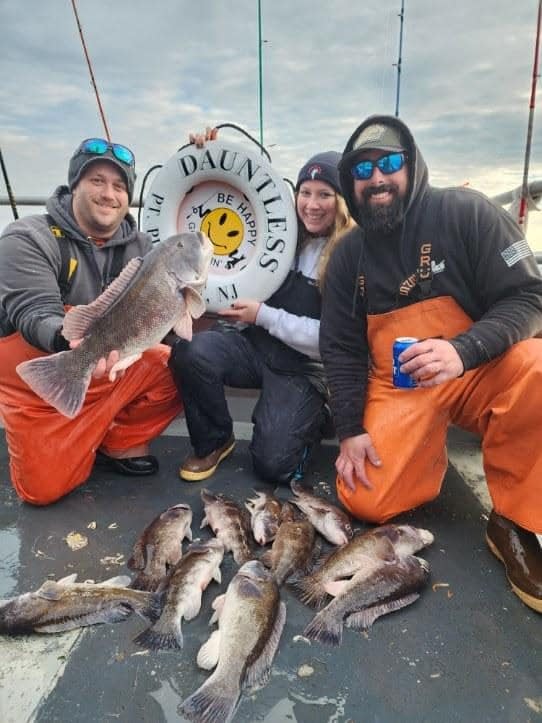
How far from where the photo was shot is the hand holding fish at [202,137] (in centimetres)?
348

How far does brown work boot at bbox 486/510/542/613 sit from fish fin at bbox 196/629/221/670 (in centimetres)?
124

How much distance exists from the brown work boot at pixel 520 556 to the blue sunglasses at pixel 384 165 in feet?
5.63

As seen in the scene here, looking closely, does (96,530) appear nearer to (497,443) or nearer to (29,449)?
(29,449)

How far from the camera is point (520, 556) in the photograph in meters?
2.24

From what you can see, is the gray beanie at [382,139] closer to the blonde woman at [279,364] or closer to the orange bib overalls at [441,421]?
the blonde woman at [279,364]

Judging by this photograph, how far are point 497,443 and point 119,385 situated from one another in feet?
6.59

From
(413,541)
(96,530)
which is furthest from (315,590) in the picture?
(96,530)

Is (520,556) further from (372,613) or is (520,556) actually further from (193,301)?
(193,301)

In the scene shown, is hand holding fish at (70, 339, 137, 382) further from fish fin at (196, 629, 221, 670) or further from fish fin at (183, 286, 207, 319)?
fish fin at (196, 629, 221, 670)

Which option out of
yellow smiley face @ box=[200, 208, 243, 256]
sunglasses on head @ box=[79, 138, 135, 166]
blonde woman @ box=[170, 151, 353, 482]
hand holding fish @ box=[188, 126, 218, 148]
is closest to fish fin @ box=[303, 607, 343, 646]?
blonde woman @ box=[170, 151, 353, 482]

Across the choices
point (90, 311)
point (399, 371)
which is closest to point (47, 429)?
point (90, 311)

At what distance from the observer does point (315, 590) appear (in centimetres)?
218

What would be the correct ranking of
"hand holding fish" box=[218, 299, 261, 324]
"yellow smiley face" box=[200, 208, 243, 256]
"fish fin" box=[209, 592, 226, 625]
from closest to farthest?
1. "fish fin" box=[209, 592, 226, 625]
2. "hand holding fish" box=[218, 299, 261, 324]
3. "yellow smiley face" box=[200, 208, 243, 256]

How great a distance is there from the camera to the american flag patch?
7.97 feet
